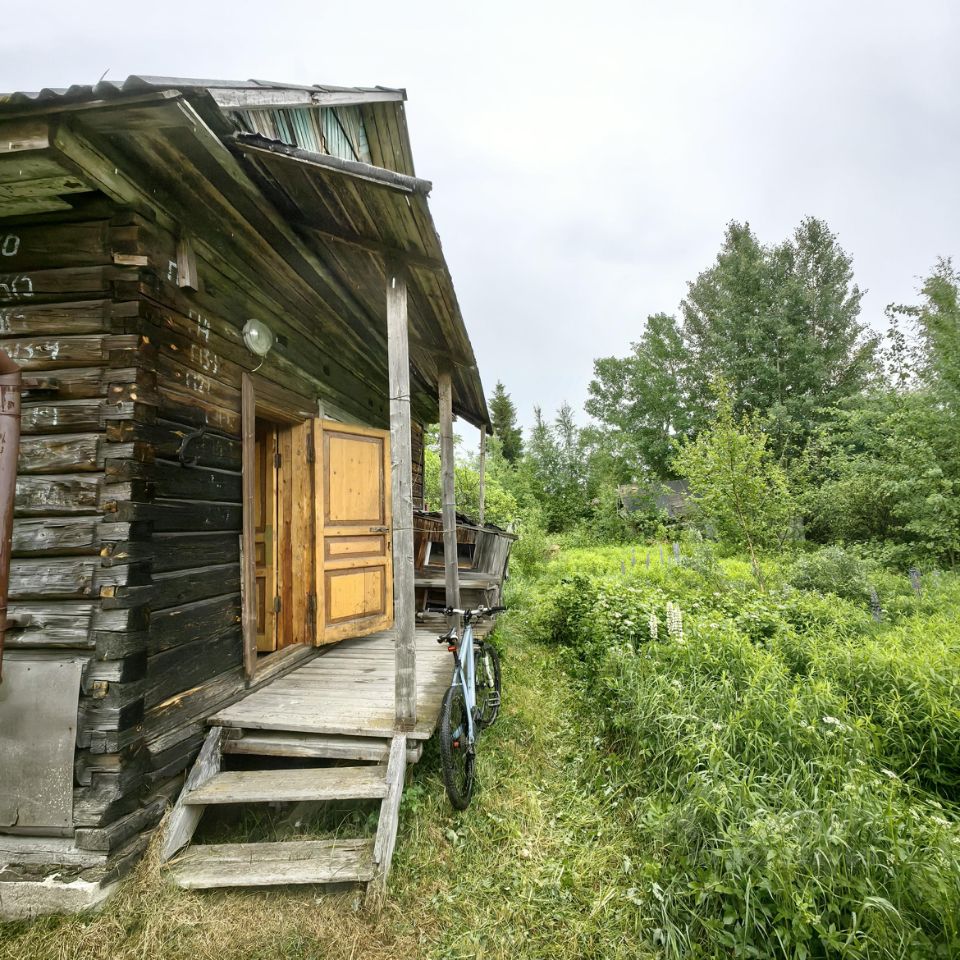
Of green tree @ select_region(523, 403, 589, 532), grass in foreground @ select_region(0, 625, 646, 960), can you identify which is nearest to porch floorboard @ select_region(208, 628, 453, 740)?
grass in foreground @ select_region(0, 625, 646, 960)

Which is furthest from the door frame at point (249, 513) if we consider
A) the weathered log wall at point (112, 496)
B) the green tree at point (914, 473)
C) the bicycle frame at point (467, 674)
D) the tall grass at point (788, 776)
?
the green tree at point (914, 473)

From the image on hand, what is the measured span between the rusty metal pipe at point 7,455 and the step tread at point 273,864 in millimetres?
1295

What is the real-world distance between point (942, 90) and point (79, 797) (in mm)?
43386

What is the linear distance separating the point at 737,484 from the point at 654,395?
901 inches

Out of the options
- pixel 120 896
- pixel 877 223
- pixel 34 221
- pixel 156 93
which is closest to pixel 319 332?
pixel 34 221

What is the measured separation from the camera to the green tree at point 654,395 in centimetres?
2936

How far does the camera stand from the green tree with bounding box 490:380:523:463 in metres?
36.0

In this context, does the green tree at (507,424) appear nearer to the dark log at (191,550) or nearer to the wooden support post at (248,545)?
the wooden support post at (248,545)

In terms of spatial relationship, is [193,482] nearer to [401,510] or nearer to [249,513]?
[249,513]

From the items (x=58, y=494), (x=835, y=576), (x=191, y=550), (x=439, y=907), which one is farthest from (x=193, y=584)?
(x=835, y=576)

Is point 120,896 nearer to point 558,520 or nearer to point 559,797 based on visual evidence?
point 559,797

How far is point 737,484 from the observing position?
878 cm

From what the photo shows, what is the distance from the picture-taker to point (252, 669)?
348 cm

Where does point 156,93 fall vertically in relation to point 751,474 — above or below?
above
